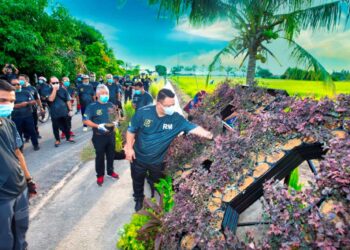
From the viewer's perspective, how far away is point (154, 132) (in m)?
3.52

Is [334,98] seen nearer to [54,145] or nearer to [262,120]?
[262,120]

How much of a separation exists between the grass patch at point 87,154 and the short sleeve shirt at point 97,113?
80.6 inches

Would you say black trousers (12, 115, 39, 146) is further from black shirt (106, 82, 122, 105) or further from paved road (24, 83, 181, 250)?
black shirt (106, 82, 122, 105)

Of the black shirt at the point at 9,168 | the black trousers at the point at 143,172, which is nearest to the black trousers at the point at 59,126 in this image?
the black trousers at the point at 143,172

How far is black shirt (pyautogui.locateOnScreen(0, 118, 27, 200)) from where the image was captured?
2.46 meters

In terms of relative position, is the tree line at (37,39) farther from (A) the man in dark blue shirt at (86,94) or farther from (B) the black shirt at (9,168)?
(B) the black shirt at (9,168)

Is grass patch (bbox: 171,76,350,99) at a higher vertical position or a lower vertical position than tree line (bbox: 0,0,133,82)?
lower

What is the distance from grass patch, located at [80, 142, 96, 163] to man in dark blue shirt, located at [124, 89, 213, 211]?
3.34 metres

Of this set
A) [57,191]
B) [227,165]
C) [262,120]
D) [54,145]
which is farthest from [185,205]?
[54,145]

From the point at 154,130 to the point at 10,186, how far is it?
5.93 feet

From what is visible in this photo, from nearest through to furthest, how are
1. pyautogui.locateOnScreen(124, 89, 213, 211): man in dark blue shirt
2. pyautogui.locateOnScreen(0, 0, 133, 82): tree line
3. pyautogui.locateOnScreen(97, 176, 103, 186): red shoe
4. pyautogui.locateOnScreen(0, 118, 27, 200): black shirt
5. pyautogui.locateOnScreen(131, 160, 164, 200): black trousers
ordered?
pyautogui.locateOnScreen(0, 118, 27, 200): black shirt → pyautogui.locateOnScreen(124, 89, 213, 211): man in dark blue shirt → pyautogui.locateOnScreen(131, 160, 164, 200): black trousers → pyautogui.locateOnScreen(97, 176, 103, 186): red shoe → pyautogui.locateOnScreen(0, 0, 133, 82): tree line

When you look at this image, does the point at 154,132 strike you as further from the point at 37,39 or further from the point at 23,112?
the point at 37,39

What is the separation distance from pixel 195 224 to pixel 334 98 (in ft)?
5.47

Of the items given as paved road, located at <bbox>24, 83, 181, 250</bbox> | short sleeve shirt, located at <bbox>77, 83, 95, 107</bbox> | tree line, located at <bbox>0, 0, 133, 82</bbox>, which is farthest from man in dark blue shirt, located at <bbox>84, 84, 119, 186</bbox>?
tree line, located at <bbox>0, 0, 133, 82</bbox>
